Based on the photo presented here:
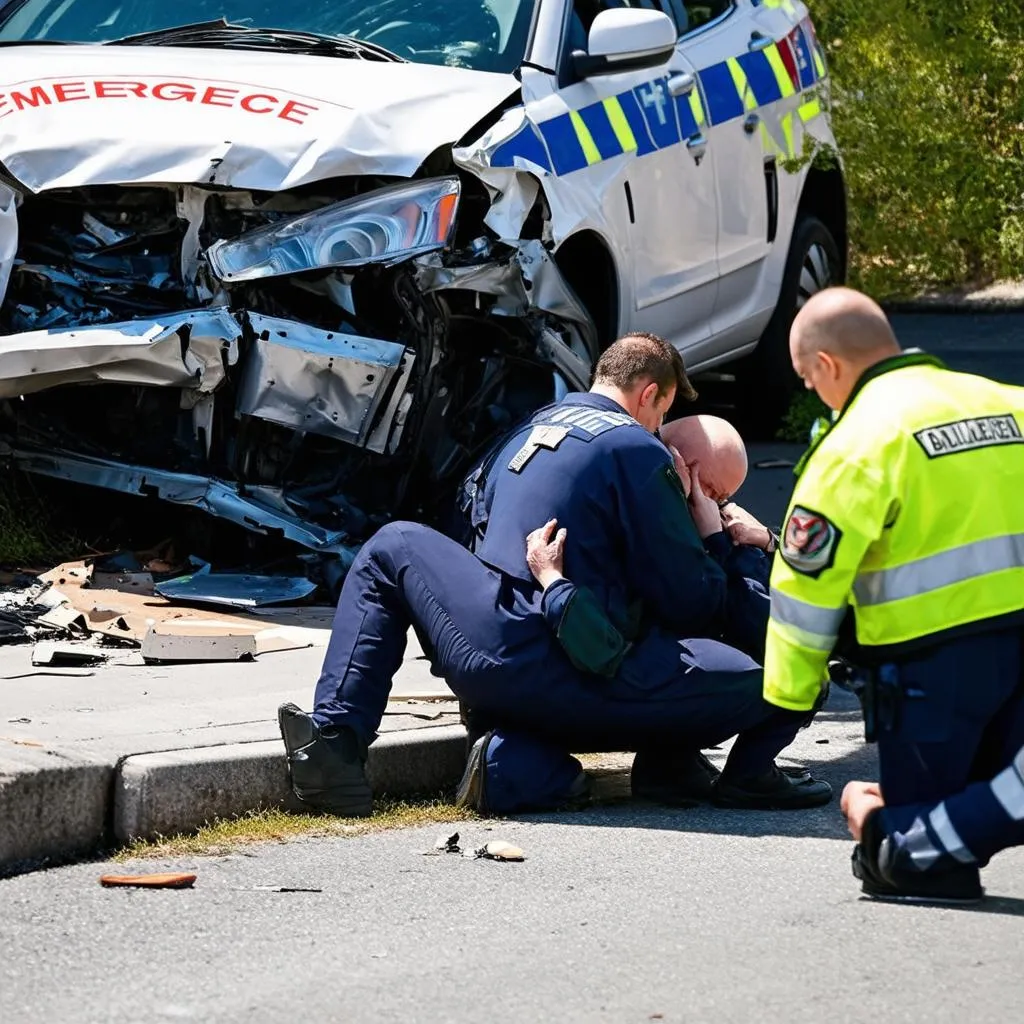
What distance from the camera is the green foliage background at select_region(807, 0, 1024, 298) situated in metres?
7.77

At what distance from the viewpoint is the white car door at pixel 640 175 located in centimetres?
662

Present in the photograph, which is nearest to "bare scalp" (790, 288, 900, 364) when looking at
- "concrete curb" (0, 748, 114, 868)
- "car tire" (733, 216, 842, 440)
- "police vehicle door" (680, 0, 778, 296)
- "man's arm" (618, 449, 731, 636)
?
"man's arm" (618, 449, 731, 636)

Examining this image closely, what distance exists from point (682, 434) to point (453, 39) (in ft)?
7.56

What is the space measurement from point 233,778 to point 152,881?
1.90ft

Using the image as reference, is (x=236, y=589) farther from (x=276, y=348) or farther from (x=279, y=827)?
(x=279, y=827)

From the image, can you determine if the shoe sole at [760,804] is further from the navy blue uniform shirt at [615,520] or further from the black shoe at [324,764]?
the black shoe at [324,764]

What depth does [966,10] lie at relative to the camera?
7734mm

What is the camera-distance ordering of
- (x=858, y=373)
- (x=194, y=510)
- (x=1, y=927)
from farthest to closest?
(x=194, y=510), (x=858, y=373), (x=1, y=927)

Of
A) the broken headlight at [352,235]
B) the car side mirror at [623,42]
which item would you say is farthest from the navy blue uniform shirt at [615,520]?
the car side mirror at [623,42]

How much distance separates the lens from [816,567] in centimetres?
389

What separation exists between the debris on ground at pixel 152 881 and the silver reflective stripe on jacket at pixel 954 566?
55.5 inches

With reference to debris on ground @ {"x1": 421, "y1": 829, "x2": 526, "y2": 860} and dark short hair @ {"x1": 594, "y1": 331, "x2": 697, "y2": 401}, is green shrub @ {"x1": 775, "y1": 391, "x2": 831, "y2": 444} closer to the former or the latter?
dark short hair @ {"x1": 594, "y1": 331, "x2": 697, "y2": 401}

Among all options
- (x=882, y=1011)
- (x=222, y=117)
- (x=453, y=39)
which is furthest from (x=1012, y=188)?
(x=882, y=1011)

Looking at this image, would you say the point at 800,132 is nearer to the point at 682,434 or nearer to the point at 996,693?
the point at 682,434
